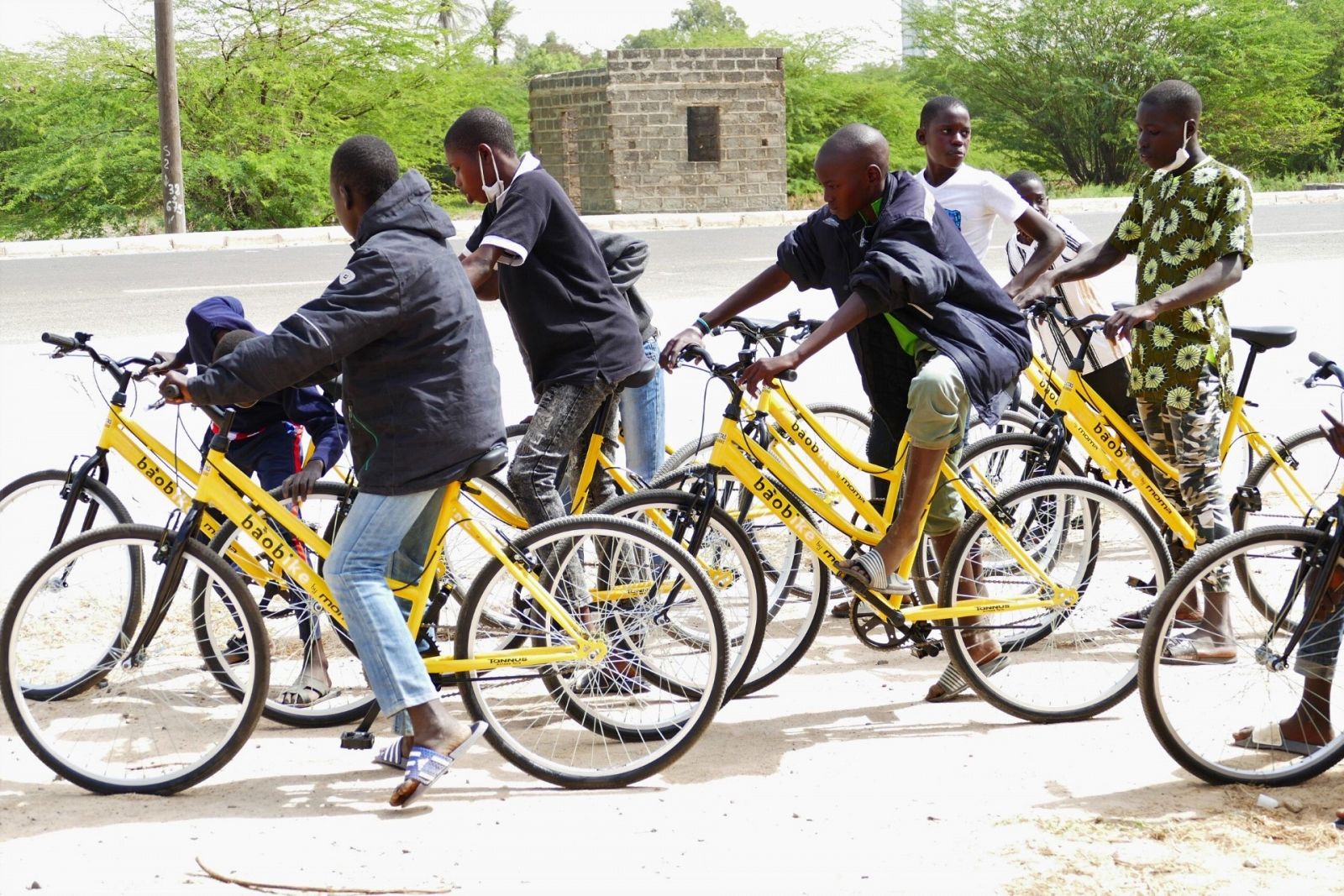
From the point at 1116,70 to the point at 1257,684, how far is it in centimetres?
2921

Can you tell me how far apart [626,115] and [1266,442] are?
2422 cm

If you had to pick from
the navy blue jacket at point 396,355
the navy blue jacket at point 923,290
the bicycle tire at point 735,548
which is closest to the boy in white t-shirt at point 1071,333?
the navy blue jacket at point 923,290

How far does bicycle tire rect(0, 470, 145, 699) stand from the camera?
445 centimetres

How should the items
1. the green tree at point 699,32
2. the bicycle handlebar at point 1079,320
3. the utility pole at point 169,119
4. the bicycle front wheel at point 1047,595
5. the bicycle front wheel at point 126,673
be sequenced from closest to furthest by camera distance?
the bicycle front wheel at point 126,673
the bicycle front wheel at point 1047,595
the bicycle handlebar at point 1079,320
the utility pole at point 169,119
the green tree at point 699,32

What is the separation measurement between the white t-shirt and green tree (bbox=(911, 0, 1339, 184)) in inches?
1053

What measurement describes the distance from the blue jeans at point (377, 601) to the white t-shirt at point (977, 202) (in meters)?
2.68

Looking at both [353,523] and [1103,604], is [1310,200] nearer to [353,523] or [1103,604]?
[1103,604]

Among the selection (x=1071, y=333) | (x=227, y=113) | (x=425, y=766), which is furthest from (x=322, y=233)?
(x=425, y=766)

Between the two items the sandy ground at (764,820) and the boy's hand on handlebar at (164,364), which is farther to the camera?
the boy's hand on handlebar at (164,364)

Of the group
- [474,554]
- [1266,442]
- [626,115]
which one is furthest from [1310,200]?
[474,554]

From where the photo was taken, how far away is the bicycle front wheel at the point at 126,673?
4.06 meters

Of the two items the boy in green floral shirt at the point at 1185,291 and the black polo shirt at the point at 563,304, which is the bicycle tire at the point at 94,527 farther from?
the boy in green floral shirt at the point at 1185,291

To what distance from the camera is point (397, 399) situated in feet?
12.8

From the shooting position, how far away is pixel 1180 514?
17.1ft
